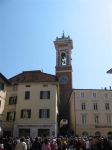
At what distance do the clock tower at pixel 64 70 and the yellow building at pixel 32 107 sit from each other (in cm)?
1515

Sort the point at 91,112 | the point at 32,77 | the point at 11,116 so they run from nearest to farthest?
1. the point at 11,116
2. the point at 32,77
3. the point at 91,112

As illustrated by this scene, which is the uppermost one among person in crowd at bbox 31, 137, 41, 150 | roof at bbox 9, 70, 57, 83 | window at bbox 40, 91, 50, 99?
roof at bbox 9, 70, 57, 83

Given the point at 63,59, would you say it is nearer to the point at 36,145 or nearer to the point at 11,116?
the point at 11,116

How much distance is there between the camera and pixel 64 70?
58375 millimetres

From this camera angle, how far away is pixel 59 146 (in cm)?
2044

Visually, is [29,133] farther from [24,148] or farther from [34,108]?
[24,148]

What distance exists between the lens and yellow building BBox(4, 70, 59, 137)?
37.6 meters

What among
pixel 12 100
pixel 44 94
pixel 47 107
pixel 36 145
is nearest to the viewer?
pixel 36 145

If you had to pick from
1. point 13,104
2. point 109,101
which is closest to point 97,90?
point 109,101

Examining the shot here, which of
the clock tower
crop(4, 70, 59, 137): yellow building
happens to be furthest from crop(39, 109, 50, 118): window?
Result: the clock tower

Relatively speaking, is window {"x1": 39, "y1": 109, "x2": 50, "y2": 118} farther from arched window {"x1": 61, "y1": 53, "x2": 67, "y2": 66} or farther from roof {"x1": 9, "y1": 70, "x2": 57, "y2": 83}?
arched window {"x1": 61, "y1": 53, "x2": 67, "y2": 66}

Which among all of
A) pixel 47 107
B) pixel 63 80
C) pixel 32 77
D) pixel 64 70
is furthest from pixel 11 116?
pixel 64 70

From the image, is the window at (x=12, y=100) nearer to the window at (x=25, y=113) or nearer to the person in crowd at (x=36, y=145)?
the window at (x=25, y=113)

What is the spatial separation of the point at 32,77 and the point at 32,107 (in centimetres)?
Answer: 530
